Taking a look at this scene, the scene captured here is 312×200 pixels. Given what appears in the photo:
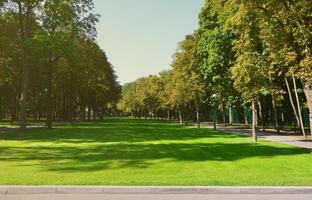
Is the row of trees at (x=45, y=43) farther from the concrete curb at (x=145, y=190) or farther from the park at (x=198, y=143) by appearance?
the concrete curb at (x=145, y=190)

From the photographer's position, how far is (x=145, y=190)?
12430 mm

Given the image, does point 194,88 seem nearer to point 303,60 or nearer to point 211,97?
point 211,97

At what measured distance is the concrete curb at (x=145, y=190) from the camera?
12352mm

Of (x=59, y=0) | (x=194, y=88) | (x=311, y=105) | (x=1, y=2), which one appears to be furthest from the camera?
(x=194, y=88)

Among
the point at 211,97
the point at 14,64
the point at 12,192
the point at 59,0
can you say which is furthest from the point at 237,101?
the point at 12,192

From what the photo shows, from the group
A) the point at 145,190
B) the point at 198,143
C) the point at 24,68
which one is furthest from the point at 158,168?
the point at 24,68

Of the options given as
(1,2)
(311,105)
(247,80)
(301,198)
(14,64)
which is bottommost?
(301,198)

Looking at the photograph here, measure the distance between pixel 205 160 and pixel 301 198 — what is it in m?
8.71

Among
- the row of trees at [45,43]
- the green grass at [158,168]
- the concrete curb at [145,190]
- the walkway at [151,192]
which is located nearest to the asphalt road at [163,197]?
the walkway at [151,192]

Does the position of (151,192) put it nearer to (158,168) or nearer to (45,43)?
(158,168)

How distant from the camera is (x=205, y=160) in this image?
20141 mm

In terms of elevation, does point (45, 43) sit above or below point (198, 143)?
above

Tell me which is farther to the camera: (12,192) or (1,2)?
(1,2)

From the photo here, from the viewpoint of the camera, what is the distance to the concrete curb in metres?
12.4
